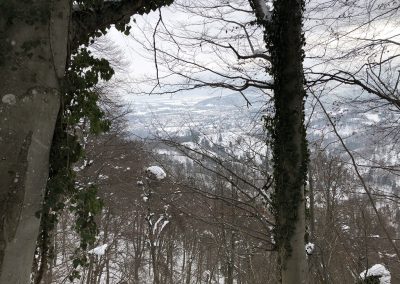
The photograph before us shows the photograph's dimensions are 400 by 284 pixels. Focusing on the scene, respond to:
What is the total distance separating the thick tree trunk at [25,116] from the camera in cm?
164

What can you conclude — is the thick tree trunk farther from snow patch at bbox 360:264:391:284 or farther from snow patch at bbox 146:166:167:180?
snow patch at bbox 146:166:167:180

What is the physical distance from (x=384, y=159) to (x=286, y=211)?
263 centimetres

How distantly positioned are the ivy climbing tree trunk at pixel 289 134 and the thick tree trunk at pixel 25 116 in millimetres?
2905

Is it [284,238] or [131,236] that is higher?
[131,236]

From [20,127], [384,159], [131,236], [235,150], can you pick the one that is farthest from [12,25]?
[131,236]

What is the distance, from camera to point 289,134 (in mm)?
4277

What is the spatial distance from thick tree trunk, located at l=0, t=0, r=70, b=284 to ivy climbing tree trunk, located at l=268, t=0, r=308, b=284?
2905mm

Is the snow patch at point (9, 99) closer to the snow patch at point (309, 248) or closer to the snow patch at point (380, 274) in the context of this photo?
the snow patch at point (309, 248)

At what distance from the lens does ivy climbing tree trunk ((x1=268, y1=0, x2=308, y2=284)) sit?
13.4 ft

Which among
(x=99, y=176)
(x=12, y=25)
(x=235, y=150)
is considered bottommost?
(x=12, y=25)

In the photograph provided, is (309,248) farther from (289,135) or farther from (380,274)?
(289,135)

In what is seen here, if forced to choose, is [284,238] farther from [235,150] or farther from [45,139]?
[235,150]

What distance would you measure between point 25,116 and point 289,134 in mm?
3122

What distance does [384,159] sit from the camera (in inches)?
232
